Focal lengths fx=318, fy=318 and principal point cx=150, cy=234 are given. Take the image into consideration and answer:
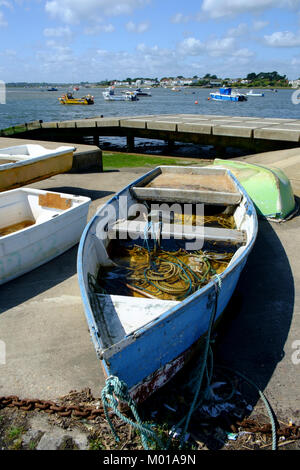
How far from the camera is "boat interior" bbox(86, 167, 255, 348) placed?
12.5ft

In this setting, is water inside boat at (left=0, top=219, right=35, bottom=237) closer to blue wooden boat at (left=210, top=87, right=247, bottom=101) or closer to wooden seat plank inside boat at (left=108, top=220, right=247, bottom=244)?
wooden seat plank inside boat at (left=108, top=220, right=247, bottom=244)

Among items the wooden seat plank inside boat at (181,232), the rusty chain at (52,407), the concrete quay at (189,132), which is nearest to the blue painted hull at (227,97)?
the concrete quay at (189,132)

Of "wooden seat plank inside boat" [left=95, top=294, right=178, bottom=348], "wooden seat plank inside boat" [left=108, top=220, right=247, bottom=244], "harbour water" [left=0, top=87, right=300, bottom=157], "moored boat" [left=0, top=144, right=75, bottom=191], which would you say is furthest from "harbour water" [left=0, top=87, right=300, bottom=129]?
"wooden seat plank inside boat" [left=95, top=294, right=178, bottom=348]

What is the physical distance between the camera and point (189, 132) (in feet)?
53.5

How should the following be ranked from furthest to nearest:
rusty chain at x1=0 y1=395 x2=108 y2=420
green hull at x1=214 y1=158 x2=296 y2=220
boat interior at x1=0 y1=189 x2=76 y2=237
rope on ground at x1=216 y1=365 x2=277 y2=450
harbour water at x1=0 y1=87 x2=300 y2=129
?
harbour water at x1=0 y1=87 x2=300 y2=129, green hull at x1=214 y1=158 x2=296 y2=220, boat interior at x1=0 y1=189 x2=76 y2=237, rusty chain at x1=0 y1=395 x2=108 y2=420, rope on ground at x1=216 y1=365 x2=277 y2=450

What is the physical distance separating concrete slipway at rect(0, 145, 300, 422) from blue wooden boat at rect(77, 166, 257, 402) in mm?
648

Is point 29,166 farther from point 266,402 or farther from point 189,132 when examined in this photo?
point 189,132

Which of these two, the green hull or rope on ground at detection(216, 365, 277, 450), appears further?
the green hull

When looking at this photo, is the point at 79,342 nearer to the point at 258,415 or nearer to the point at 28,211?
the point at 258,415

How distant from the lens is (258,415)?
3.28 m

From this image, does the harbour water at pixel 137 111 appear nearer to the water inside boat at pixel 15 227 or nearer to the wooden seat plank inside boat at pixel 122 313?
the water inside boat at pixel 15 227

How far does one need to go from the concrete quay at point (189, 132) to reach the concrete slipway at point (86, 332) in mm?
9829

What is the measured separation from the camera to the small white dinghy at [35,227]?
5512 millimetres
